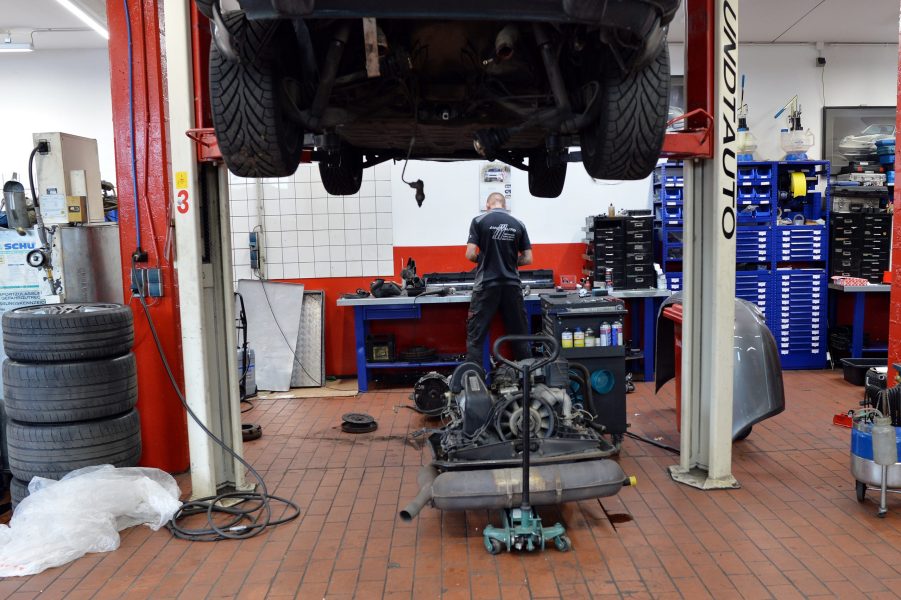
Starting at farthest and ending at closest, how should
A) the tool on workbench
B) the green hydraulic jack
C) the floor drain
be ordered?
the tool on workbench < the floor drain < the green hydraulic jack

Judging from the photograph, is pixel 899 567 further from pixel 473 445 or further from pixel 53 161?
pixel 53 161

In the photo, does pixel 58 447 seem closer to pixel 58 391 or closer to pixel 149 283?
pixel 58 391

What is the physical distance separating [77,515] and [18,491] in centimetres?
61

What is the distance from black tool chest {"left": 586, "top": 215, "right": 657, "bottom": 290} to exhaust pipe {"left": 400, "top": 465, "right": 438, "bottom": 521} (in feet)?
11.7

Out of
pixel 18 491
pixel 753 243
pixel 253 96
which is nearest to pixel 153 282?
pixel 18 491

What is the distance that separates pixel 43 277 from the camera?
3949mm

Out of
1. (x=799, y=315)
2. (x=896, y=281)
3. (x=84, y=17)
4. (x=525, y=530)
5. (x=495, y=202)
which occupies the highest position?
(x=84, y=17)

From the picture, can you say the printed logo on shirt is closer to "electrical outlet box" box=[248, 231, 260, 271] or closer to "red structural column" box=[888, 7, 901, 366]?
"electrical outlet box" box=[248, 231, 260, 271]

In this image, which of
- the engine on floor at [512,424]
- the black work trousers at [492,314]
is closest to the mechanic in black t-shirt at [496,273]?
the black work trousers at [492,314]

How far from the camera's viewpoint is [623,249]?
6.38 metres

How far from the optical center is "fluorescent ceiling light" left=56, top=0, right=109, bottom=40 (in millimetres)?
5785

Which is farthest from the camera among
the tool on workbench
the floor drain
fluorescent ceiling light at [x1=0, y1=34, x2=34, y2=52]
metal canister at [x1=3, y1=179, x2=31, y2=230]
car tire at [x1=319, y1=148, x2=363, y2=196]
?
the tool on workbench

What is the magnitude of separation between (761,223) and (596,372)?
3326 millimetres

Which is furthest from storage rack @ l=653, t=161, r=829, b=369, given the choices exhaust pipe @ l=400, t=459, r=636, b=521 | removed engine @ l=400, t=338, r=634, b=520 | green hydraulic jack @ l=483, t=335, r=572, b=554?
green hydraulic jack @ l=483, t=335, r=572, b=554
